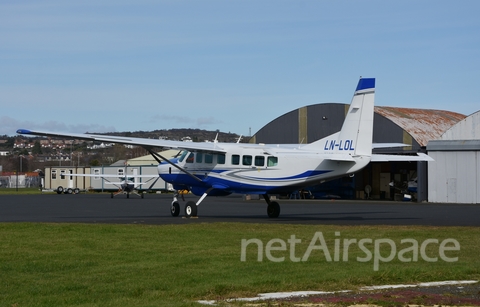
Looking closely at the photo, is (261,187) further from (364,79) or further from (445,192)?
(445,192)

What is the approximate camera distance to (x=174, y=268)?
1175 cm

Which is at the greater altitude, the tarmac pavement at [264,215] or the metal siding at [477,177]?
the metal siding at [477,177]

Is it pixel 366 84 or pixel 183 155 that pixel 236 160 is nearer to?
pixel 183 155

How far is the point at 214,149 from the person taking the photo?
25984 mm

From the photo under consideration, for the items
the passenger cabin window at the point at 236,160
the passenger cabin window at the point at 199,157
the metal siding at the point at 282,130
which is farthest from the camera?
the metal siding at the point at 282,130

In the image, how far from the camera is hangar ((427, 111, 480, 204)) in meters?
41.3

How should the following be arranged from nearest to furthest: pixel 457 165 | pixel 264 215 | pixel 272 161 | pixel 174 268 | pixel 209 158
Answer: pixel 174 268
pixel 272 161
pixel 209 158
pixel 264 215
pixel 457 165

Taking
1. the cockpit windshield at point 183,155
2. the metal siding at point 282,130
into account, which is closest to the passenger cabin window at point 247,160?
the cockpit windshield at point 183,155

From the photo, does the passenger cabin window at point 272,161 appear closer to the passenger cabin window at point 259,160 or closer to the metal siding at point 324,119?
the passenger cabin window at point 259,160

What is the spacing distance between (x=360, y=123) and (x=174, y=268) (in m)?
12.9

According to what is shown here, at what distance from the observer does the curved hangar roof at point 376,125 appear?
46.1m

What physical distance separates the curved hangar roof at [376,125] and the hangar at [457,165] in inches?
87.2

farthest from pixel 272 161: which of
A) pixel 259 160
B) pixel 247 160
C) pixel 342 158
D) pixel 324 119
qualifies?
pixel 324 119

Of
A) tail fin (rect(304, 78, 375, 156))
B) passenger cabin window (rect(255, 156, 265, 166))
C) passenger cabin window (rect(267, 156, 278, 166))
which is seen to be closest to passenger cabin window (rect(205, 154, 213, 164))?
passenger cabin window (rect(255, 156, 265, 166))
